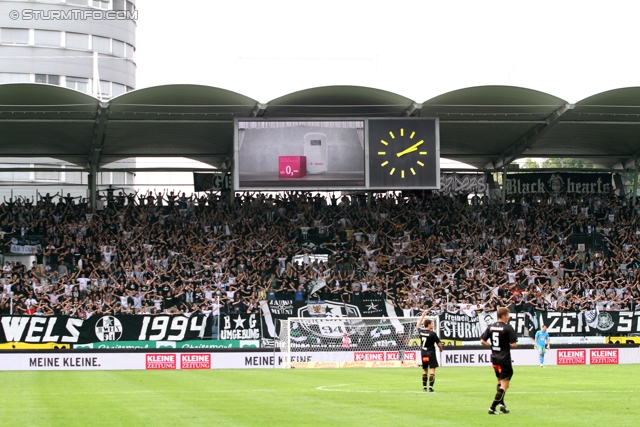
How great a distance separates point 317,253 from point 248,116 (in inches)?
284

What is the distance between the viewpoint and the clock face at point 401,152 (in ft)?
128

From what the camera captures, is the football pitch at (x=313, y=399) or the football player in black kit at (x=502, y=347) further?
the football player in black kit at (x=502, y=347)

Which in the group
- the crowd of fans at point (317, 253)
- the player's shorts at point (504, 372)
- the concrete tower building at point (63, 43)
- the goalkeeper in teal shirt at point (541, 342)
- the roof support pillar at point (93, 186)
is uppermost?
the concrete tower building at point (63, 43)

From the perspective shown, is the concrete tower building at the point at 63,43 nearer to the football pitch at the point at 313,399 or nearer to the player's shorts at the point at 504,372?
the football pitch at the point at 313,399

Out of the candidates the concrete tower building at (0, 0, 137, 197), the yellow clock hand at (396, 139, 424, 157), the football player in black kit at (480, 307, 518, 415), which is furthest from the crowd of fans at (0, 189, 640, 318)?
the concrete tower building at (0, 0, 137, 197)

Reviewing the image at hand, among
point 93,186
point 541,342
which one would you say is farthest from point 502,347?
point 93,186

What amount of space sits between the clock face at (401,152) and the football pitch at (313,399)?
12.0 m

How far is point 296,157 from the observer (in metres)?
39.3

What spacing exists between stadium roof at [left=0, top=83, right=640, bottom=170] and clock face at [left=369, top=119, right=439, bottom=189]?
2.80 ft

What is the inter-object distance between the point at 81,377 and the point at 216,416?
44.0 feet

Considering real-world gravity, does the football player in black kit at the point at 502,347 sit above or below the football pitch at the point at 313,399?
above

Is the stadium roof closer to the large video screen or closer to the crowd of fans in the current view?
the large video screen

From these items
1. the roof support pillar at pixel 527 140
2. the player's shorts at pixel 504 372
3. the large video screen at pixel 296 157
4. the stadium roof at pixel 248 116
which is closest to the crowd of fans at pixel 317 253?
the roof support pillar at pixel 527 140

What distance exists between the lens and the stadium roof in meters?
37.5
